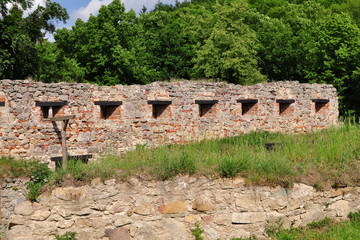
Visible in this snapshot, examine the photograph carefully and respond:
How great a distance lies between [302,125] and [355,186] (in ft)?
29.4

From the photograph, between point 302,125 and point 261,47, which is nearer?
point 302,125

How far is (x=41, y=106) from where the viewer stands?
1165cm

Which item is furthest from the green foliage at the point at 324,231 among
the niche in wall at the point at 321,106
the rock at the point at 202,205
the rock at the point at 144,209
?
the niche in wall at the point at 321,106

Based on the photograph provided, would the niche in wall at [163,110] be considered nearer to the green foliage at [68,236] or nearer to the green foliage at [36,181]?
the green foliage at [36,181]

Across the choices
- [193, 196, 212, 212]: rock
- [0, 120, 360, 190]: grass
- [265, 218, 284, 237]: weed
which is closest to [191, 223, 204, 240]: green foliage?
[193, 196, 212, 212]: rock

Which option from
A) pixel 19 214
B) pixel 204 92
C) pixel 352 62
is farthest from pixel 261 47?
pixel 19 214

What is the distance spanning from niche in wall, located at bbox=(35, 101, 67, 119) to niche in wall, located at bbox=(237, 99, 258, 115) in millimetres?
6996

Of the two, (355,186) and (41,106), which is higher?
(41,106)

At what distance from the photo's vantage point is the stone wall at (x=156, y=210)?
23.1 feet

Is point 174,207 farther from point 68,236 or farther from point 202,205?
point 68,236

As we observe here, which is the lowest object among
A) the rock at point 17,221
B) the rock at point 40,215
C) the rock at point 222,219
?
the rock at point 222,219

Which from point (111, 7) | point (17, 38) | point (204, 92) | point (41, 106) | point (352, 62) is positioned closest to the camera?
point (41, 106)

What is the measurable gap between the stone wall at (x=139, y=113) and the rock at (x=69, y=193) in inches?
186

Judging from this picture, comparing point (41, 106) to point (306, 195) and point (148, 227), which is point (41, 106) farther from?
point (306, 195)
